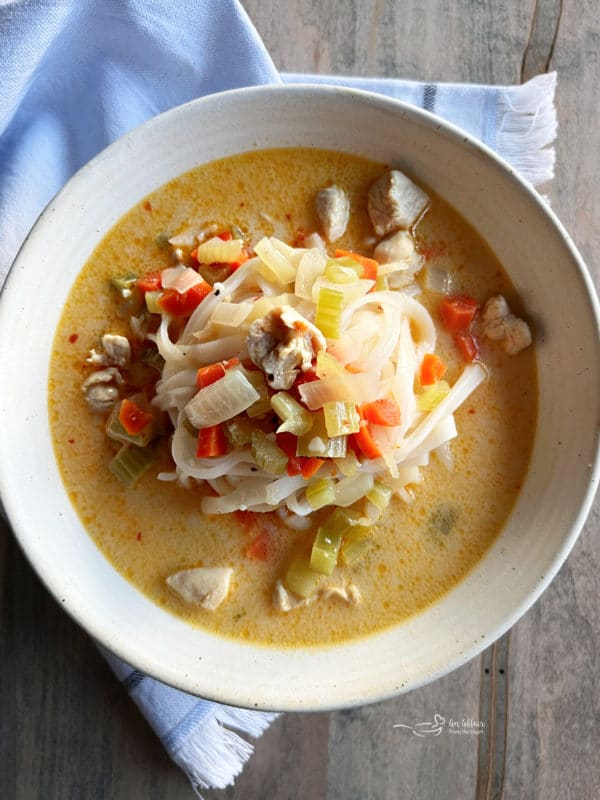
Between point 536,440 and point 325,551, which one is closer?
point 325,551

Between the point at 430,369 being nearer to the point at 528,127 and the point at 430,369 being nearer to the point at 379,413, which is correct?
the point at 379,413

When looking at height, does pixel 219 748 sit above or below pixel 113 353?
below

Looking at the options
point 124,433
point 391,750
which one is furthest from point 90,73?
point 391,750

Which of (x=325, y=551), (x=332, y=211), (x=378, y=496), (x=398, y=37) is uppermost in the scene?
(x=398, y=37)

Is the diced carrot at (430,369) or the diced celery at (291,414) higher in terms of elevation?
the diced celery at (291,414)

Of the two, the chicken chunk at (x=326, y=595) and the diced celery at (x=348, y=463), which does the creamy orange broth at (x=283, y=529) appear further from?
the diced celery at (x=348, y=463)

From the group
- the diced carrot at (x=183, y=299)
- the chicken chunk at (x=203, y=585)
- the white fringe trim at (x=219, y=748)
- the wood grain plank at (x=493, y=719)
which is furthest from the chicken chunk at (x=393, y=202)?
the white fringe trim at (x=219, y=748)

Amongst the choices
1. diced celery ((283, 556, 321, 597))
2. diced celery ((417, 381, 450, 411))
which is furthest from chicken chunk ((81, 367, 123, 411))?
diced celery ((417, 381, 450, 411))
